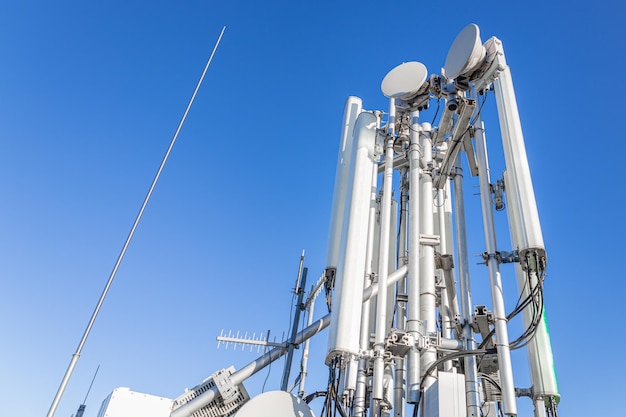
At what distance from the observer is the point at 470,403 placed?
23.2 ft

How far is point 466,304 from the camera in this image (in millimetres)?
7969

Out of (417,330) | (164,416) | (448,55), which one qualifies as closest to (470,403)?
(417,330)

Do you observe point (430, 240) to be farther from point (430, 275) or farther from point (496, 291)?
point (496, 291)

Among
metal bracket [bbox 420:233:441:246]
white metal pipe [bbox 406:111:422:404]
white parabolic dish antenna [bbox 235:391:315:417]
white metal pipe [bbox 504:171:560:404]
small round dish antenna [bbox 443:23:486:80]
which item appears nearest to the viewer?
white metal pipe [bbox 406:111:422:404]

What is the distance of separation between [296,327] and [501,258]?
21.6 ft

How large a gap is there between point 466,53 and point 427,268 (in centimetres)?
395

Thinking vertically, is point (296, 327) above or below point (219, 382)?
above

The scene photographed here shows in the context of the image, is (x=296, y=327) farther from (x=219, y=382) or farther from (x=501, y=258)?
(x=501, y=258)

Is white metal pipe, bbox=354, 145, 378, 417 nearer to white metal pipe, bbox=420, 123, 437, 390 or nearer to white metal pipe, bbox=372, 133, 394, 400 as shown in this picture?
white metal pipe, bbox=372, 133, 394, 400

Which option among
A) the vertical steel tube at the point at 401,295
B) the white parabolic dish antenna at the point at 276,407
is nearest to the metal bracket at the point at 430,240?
the vertical steel tube at the point at 401,295

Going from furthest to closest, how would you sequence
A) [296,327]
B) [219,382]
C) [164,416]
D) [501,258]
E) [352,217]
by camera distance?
[296,327] → [219,382] → [352,217] → [501,258] → [164,416]

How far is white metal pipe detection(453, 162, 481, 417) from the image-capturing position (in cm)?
714

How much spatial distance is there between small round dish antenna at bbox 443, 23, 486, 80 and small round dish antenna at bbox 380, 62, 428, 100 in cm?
95

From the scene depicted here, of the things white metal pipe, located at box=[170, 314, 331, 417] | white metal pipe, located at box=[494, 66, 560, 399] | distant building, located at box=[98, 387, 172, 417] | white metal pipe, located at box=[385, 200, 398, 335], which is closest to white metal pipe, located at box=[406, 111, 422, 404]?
white metal pipe, located at box=[494, 66, 560, 399]
